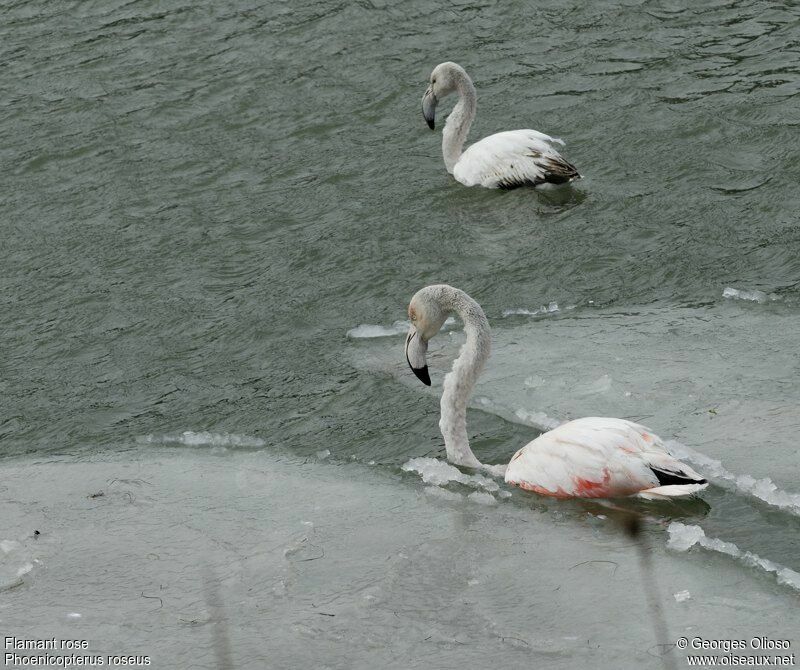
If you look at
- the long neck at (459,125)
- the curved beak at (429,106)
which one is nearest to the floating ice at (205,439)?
the long neck at (459,125)

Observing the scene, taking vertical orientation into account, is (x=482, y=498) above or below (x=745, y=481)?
below

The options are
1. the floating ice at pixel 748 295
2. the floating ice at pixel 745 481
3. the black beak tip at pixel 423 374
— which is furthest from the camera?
the floating ice at pixel 748 295

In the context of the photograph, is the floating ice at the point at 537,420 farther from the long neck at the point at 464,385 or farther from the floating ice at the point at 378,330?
the floating ice at the point at 378,330

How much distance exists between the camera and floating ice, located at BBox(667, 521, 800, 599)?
4.90m

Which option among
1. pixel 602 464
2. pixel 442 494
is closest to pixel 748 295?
pixel 602 464

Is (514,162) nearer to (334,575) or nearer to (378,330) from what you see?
(378,330)

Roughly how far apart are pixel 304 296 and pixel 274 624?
3.86 metres

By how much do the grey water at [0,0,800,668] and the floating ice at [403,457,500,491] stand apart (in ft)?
0.18

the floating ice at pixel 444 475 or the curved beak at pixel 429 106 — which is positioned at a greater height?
the curved beak at pixel 429 106

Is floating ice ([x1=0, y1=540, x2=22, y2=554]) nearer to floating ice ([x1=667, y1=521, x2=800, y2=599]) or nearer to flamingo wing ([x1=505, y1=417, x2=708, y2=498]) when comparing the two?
flamingo wing ([x1=505, y1=417, x2=708, y2=498])

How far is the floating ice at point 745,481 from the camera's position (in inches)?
214

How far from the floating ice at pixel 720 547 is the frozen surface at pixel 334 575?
0.08m

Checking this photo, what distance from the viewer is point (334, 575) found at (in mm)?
5215

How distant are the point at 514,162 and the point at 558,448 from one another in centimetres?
439
